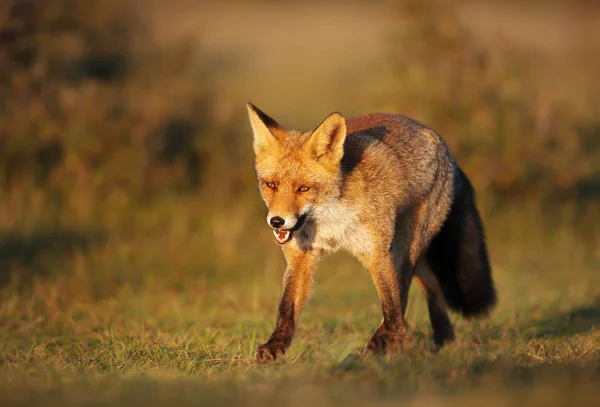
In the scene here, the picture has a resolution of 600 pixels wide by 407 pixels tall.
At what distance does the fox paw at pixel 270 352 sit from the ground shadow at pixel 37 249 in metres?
4.16

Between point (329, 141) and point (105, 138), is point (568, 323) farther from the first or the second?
point (105, 138)

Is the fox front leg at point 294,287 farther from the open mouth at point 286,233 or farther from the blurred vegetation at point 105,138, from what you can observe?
the blurred vegetation at point 105,138

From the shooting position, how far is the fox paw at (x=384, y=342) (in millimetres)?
5960

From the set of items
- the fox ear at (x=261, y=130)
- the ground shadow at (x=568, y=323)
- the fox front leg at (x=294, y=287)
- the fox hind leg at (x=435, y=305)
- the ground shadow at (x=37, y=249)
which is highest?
the fox ear at (x=261, y=130)

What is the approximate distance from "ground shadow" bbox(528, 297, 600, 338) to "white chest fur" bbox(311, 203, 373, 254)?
1.80m

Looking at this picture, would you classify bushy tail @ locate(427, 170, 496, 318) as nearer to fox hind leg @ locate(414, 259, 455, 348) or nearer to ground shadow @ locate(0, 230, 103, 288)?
fox hind leg @ locate(414, 259, 455, 348)

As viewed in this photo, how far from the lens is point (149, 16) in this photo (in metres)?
13.9

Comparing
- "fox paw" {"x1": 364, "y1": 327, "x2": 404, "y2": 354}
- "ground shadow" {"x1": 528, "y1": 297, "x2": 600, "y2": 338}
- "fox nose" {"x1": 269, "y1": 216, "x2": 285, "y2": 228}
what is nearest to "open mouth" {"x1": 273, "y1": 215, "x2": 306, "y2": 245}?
"fox nose" {"x1": 269, "y1": 216, "x2": 285, "y2": 228}

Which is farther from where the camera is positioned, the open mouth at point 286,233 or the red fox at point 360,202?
the red fox at point 360,202

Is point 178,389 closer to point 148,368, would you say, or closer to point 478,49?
point 148,368

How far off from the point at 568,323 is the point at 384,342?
2155 mm

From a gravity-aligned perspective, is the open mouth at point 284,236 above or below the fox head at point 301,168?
below

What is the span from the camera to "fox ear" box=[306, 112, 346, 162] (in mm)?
5980

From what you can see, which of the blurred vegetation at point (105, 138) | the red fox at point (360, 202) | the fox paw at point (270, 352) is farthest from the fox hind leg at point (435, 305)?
the blurred vegetation at point (105, 138)
